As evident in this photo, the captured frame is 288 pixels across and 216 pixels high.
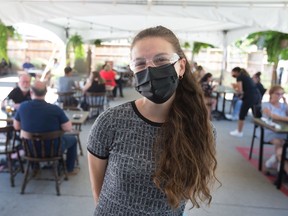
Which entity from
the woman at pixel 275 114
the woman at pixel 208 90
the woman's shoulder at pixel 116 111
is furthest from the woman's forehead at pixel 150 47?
the woman at pixel 208 90

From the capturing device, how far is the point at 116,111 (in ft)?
4.01

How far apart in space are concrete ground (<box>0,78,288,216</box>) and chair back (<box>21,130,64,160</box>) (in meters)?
0.41

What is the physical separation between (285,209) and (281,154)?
0.79 meters

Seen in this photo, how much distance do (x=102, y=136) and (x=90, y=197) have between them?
2508 millimetres

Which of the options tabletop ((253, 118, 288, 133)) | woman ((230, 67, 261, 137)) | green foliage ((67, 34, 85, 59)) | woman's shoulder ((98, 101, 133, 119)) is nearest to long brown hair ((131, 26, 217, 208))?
woman's shoulder ((98, 101, 133, 119))

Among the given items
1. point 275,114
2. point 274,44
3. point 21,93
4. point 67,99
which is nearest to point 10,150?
point 21,93

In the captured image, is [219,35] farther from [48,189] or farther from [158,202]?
[158,202]

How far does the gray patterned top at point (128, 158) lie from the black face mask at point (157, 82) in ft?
0.30

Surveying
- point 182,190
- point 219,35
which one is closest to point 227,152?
point 182,190

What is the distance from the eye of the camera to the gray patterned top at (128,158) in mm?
1184

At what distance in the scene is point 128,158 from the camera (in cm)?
118

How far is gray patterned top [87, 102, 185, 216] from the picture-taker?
1184mm

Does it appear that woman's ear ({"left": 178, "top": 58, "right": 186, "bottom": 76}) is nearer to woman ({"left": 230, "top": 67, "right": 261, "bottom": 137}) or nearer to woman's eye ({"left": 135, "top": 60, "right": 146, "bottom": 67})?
woman's eye ({"left": 135, "top": 60, "right": 146, "bottom": 67})

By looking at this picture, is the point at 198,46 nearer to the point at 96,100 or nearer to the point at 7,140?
the point at 96,100
